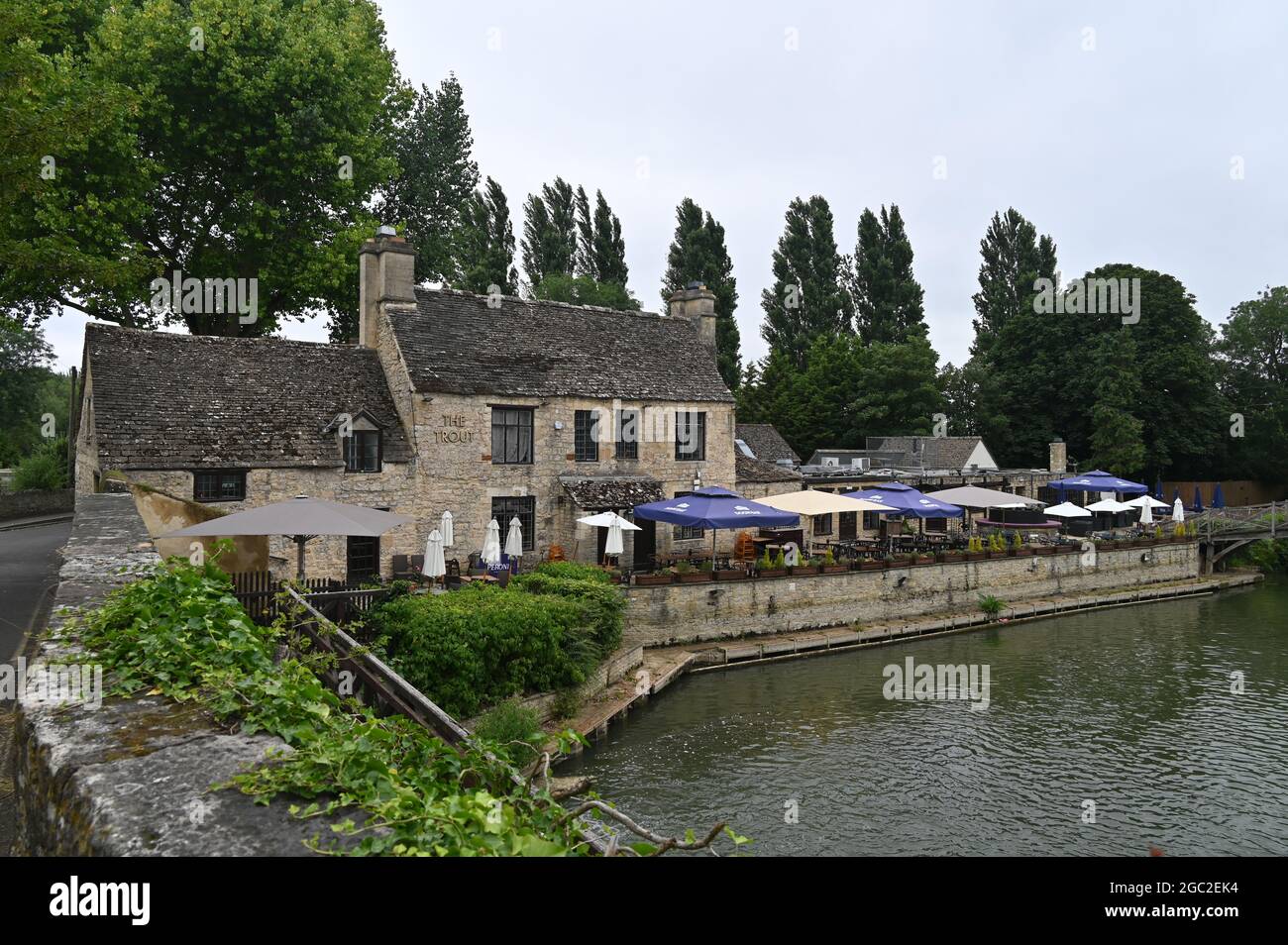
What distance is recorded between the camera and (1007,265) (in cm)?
6341

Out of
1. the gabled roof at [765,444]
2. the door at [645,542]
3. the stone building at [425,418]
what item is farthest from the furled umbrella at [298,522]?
the gabled roof at [765,444]

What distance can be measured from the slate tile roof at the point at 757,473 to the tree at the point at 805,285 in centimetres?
2775

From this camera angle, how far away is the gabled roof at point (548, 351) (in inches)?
951

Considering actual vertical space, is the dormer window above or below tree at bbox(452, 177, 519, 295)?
below

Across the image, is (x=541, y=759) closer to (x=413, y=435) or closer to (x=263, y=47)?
(x=413, y=435)

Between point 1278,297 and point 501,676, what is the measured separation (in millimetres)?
59859

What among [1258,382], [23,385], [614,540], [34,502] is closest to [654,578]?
[614,540]

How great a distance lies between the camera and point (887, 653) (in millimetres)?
24141

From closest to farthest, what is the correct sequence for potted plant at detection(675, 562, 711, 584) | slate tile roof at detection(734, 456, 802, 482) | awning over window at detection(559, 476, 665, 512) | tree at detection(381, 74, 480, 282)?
potted plant at detection(675, 562, 711, 584)
awning over window at detection(559, 476, 665, 512)
slate tile roof at detection(734, 456, 802, 482)
tree at detection(381, 74, 480, 282)

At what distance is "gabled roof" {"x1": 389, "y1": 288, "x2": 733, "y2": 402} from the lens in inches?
951

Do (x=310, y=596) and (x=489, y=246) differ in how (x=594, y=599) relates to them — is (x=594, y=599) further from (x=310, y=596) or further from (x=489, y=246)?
(x=489, y=246)

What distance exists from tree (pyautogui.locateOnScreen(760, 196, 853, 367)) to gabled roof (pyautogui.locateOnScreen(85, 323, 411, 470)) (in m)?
39.0

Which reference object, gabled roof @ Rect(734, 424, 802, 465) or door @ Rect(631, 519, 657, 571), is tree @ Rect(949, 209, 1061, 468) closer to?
gabled roof @ Rect(734, 424, 802, 465)

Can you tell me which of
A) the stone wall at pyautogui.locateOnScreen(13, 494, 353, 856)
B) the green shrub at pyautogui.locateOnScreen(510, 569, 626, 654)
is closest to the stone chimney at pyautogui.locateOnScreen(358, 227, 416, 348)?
the green shrub at pyautogui.locateOnScreen(510, 569, 626, 654)
